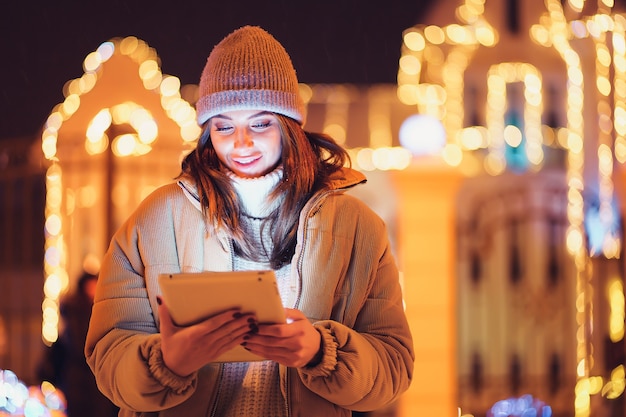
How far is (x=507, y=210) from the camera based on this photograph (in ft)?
21.3

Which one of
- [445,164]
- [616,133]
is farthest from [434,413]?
[616,133]

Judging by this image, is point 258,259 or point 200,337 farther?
point 258,259

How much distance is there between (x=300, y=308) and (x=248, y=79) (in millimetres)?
451

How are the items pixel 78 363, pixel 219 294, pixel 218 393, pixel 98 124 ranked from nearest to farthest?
pixel 219 294 → pixel 218 393 → pixel 78 363 → pixel 98 124

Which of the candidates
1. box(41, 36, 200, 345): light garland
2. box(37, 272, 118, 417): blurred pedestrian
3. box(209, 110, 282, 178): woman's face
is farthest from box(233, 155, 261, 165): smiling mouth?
box(41, 36, 200, 345): light garland

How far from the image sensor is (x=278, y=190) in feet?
5.66

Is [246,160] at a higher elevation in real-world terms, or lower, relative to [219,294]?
higher

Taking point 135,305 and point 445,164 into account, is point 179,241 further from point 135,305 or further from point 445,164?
point 445,164

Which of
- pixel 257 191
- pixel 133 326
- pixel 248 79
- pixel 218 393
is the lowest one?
pixel 218 393

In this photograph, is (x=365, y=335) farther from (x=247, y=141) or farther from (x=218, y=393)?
(x=247, y=141)

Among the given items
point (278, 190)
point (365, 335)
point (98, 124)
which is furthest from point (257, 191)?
point (98, 124)

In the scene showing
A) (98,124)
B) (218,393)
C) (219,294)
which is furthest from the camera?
(98,124)

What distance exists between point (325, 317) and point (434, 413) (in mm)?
3847

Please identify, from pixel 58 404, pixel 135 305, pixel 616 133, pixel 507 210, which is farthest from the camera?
pixel 507 210
